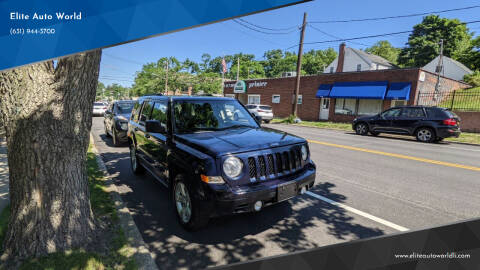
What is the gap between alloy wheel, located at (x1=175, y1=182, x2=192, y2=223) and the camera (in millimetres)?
3290

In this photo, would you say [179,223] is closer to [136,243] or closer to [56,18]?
[136,243]

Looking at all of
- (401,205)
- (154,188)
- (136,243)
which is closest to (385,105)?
(401,205)

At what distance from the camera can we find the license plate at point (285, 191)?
3057 millimetres

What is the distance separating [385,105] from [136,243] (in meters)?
23.0

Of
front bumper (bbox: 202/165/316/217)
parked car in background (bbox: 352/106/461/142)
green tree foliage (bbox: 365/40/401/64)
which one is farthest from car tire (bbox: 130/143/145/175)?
green tree foliage (bbox: 365/40/401/64)

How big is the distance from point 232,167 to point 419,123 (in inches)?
508

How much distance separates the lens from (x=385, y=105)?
21266 mm

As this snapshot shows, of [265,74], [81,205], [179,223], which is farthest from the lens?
[265,74]

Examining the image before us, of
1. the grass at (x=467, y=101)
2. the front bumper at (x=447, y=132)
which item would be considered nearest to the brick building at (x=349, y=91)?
the grass at (x=467, y=101)

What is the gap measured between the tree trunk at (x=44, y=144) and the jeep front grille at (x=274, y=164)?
197 centimetres

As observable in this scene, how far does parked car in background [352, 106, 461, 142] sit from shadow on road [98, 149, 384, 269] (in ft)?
34.2

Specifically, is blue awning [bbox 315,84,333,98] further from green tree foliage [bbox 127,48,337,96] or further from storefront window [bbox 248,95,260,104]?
green tree foliage [bbox 127,48,337,96]

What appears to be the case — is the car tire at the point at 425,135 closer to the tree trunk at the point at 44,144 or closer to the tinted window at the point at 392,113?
the tinted window at the point at 392,113

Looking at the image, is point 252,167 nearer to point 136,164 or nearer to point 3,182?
point 136,164
